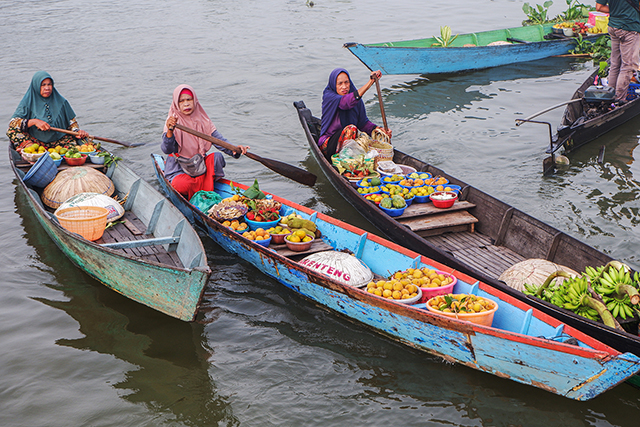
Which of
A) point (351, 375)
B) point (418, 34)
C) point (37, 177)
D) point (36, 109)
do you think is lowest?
point (351, 375)

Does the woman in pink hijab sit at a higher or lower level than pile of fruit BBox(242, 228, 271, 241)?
higher

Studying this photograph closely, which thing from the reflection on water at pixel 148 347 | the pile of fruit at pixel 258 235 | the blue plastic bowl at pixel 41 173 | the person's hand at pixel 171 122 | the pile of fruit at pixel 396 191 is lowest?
the reflection on water at pixel 148 347

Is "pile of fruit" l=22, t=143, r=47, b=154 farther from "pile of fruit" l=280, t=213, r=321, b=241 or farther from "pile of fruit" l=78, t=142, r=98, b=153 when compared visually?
"pile of fruit" l=280, t=213, r=321, b=241

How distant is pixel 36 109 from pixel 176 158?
7.07 feet

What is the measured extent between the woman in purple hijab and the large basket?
295 centimetres

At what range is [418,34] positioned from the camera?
55.6 ft

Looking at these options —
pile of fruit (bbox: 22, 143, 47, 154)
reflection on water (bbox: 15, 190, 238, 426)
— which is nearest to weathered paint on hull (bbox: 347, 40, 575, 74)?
pile of fruit (bbox: 22, 143, 47, 154)

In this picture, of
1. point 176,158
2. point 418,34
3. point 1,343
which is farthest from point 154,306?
point 418,34

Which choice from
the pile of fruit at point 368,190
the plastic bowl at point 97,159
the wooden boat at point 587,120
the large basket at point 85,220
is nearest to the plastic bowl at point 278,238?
the pile of fruit at point 368,190

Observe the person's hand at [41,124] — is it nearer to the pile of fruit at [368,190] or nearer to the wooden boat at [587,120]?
the pile of fruit at [368,190]

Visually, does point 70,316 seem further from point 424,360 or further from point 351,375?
point 424,360

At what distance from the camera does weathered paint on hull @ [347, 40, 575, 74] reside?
11586mm

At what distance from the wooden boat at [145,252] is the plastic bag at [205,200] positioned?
0.44 m

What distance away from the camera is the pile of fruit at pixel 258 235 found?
529 cm
